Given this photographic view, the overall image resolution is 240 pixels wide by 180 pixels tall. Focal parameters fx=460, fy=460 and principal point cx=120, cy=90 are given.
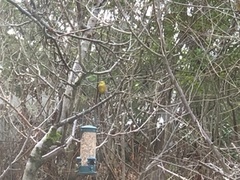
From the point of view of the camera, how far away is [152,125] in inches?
236

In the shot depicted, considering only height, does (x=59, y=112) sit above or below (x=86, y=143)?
above

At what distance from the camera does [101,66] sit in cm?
534

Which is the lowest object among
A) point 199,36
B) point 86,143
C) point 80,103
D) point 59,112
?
point 86,143

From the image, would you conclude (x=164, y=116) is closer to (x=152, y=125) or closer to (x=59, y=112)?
(x=152, y=125)

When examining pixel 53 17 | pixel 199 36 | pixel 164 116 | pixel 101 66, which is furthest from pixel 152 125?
pixel 53 17

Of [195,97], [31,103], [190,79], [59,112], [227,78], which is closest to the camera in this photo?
[59,112]

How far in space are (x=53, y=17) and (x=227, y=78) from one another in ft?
6.51

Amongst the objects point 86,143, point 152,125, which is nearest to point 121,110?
point 152,125

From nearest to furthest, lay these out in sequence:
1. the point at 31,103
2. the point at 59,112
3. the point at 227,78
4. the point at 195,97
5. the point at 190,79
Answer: the point at 59,112, the point at 227,78, the point at 190,79, the point at 195,97, the point at 31,103

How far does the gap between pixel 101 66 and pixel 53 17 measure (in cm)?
79

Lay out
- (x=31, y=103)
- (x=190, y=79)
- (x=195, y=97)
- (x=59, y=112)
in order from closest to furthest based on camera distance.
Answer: (x=59, y=112) → (x=190, y=79) → (x=195, y=97) → (x=31, y=103)

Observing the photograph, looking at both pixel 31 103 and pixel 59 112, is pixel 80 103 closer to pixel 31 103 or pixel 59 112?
pixel 31 103

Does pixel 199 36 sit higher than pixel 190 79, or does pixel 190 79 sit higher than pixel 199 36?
pixel 199 36

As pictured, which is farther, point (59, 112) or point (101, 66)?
point (101, 66)
